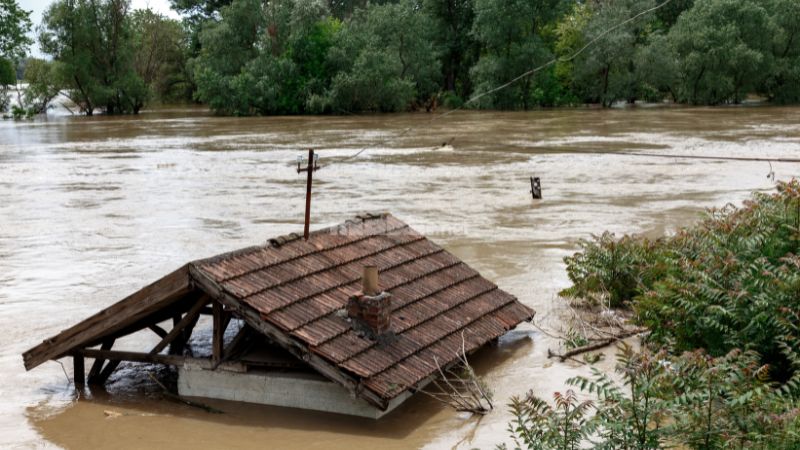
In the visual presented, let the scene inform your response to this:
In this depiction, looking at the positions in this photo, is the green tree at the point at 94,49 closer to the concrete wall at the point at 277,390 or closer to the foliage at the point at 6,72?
the foliage at the point at 6,72

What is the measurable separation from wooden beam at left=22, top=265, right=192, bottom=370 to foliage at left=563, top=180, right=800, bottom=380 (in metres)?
4.77

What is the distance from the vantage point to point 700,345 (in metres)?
9.38

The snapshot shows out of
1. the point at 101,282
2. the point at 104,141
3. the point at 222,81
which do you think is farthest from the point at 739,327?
the point at 222,81

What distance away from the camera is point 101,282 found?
15.4 meters

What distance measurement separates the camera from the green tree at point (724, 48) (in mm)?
58875

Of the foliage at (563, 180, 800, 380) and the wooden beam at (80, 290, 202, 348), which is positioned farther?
the wooden beam at (80, 290, 202, 348)

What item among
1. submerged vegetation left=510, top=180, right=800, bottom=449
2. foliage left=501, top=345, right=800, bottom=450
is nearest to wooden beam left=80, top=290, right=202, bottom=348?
submerged vegetation left=510, top=180, right=800, bottom=449

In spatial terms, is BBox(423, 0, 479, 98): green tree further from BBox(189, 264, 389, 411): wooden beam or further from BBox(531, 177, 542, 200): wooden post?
BBox(189, 264, 389, 411): wooden beam

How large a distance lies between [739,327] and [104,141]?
1550 inches

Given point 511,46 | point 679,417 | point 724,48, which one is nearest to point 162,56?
point 511,46

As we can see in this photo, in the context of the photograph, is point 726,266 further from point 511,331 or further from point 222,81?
point 222,81

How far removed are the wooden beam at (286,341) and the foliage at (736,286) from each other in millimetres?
2989

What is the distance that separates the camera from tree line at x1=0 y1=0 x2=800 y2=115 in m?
59.8

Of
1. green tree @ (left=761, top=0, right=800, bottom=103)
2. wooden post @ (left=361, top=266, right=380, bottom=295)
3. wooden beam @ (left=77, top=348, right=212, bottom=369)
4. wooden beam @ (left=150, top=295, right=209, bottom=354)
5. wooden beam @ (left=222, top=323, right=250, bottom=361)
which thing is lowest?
wooden beam @ (left=77, top=348, right=212, bottom=369)
